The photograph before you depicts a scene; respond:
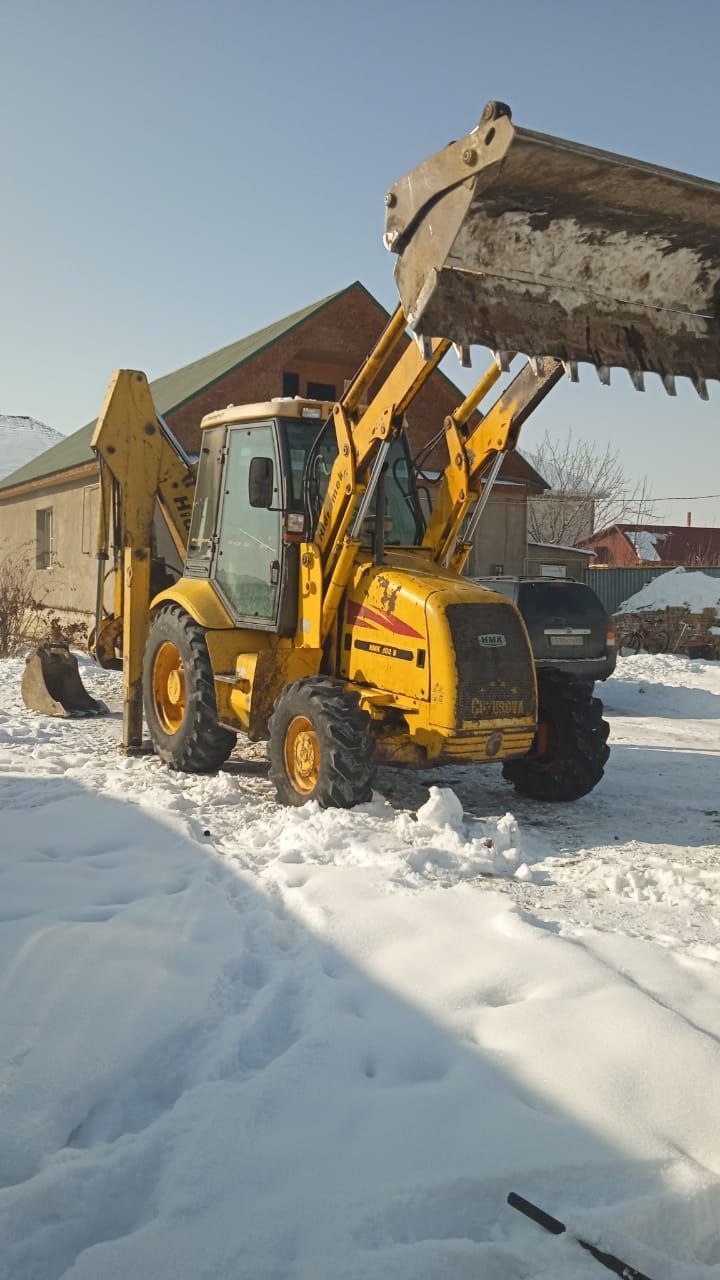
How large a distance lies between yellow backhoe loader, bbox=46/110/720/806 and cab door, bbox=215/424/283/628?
0.02 metres

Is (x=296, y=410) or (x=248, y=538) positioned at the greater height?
(x=296, y=410)

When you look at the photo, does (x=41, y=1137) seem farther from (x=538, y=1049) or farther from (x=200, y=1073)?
(x=538, y=1049)

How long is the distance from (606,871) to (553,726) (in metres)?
1.91

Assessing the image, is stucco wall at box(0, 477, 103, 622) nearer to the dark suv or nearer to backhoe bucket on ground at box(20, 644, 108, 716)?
backhoe bucket on ground at box(20, 644, 108, 716)

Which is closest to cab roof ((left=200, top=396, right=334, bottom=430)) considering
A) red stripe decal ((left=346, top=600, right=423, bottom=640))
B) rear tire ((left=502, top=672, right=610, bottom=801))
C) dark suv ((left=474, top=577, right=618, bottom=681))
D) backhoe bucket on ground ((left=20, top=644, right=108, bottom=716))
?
red stripe decal ((left=346, top=600, right=423, bottom=640))

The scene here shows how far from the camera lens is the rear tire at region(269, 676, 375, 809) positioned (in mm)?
6113

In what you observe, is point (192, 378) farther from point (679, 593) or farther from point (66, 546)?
point (679, 593)

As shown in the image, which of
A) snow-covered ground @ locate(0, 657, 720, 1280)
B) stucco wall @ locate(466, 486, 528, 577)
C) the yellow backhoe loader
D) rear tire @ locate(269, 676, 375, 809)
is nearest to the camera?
snow-covered ground @ locate(0, 657, 720, 1280)

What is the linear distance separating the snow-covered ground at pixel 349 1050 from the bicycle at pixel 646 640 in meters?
14.7

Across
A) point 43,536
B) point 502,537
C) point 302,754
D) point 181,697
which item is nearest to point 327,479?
point 302,754

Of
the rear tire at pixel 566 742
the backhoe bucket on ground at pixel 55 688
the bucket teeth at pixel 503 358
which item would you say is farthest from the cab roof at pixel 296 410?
the backhoe bucket on ground at pixel 55 688

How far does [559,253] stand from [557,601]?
8.38m

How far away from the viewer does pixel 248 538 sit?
7605mm

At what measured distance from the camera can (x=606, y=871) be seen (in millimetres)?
5391
